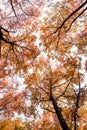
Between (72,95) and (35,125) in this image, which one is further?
(35,125)

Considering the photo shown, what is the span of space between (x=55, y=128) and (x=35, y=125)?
7.36 ft

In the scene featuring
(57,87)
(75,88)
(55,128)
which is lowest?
(55,128)

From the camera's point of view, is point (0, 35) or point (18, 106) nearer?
point (0, 35)

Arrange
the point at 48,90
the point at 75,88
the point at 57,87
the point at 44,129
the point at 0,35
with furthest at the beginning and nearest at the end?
the point at 44,129 < the point at 57,87 < the point at 48,90 < the point at 75,88 < the point at 0,35

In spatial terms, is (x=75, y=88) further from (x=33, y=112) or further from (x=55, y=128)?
(x=55, y=128)

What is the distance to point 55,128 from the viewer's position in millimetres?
15883

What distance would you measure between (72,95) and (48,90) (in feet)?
4.76

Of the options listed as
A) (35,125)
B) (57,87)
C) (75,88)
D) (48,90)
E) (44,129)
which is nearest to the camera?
(75,88)

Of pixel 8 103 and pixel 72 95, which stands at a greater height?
pixel 8 103

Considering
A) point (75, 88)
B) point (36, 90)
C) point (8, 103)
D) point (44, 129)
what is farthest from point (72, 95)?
point (8, 103)

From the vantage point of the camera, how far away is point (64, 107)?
14.9m

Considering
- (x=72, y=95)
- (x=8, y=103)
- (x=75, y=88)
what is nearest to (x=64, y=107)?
(x=72, y=95)

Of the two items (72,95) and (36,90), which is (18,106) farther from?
(72,95)

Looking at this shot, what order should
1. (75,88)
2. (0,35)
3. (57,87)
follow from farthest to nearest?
1. (57,87)
2. (75,88)
3. (0,35)
